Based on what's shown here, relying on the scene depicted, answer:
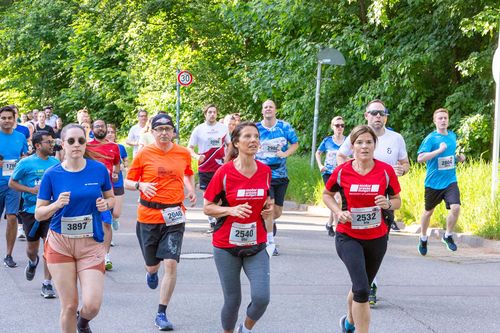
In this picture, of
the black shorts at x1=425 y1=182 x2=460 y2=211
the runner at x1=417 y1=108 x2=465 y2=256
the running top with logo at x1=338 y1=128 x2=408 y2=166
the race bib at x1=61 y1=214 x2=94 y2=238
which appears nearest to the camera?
the race bib at x1=61 y1=214 x2=94 y2=238

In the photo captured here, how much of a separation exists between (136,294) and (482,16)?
13411 mm

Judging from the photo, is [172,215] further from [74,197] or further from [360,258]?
[360,258]

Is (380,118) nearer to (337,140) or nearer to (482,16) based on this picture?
(337,140)

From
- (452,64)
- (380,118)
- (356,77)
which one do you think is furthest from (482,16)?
(380,118)

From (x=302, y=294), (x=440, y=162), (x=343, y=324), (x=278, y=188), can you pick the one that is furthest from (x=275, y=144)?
(x=343, y=324)

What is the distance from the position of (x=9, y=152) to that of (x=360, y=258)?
234 inches

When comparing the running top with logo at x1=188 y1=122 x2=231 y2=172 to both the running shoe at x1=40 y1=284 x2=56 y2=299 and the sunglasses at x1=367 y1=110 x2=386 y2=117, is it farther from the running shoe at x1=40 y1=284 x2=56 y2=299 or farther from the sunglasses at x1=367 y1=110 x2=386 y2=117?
the sunglasses at x1=367 y1=110 x2=386 y2=117

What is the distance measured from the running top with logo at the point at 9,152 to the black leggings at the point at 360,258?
5627mm

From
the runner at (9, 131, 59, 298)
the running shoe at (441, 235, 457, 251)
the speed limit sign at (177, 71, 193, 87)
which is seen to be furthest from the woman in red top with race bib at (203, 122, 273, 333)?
the speed limit sign at (177, 71, 193, 87)

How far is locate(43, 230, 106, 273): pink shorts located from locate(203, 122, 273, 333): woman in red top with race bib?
0.83 meters

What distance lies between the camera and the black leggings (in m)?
6.78

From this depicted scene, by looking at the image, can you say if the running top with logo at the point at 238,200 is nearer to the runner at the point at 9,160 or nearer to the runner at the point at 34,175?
the runner at the point at 34,175

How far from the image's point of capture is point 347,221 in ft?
22.9

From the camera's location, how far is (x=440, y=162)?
12297mm
